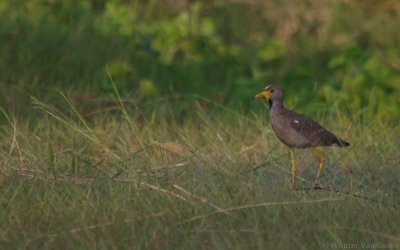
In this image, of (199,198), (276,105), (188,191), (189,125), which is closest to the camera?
(199,198)

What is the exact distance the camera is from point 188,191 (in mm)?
4906

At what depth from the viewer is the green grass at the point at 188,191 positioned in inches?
175

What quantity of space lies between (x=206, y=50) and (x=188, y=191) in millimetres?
5167

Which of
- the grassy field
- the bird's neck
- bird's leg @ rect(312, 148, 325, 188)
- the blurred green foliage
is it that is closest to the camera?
the grassy field

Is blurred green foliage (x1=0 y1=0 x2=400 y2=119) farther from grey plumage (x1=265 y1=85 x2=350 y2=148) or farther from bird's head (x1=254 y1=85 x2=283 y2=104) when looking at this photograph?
grey plumage (x1=265 y1=85 x2=350 y2=148)

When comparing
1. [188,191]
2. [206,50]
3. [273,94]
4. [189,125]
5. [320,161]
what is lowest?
[206,50]

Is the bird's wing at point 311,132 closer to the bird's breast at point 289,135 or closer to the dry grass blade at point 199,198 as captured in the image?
the bird's breast at point 289,135

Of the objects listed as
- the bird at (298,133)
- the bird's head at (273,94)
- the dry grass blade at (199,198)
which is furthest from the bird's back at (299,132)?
the dry grass blade at (199,198)

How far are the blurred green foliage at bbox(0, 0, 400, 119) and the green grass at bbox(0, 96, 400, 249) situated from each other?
61 centimetres

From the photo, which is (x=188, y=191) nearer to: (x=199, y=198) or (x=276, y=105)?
(x=199, y=198)

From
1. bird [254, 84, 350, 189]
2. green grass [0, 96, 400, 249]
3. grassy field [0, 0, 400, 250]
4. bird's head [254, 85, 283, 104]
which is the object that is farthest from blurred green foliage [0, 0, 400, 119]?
bird [254, 84, 350, 189]

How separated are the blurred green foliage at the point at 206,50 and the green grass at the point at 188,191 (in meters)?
0.61

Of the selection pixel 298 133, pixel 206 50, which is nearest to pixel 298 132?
pixel 298 133

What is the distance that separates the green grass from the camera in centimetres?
445
